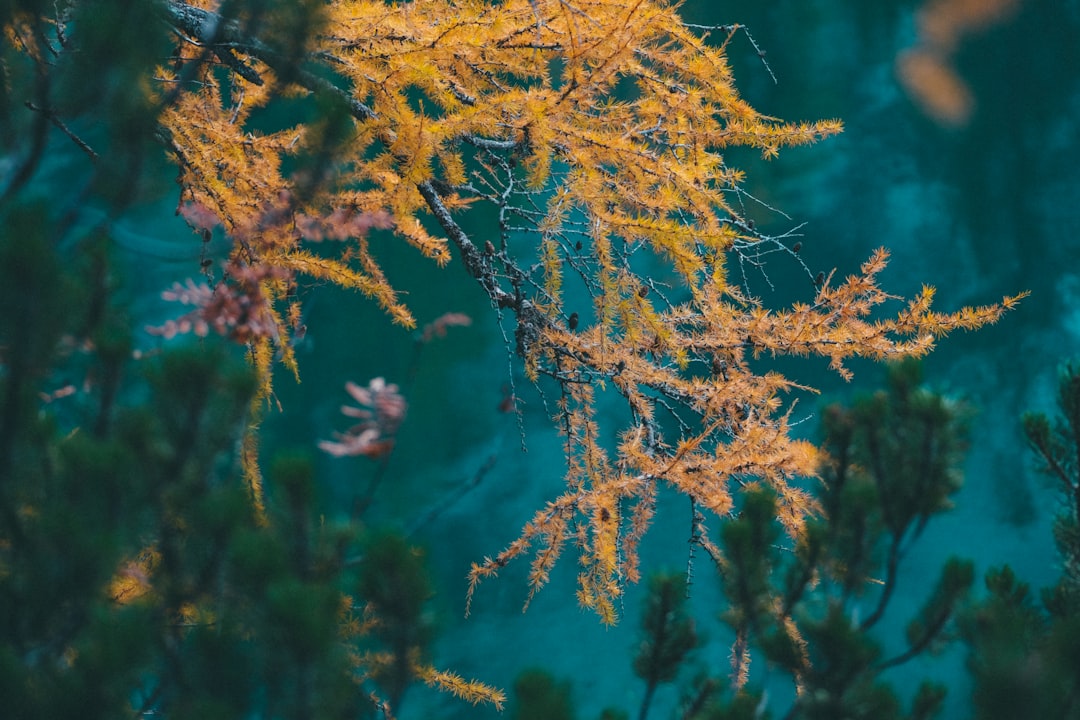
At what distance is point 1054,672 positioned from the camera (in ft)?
1.97

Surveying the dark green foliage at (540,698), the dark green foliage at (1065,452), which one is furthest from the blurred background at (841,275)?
the dark green foliage at (540,698)

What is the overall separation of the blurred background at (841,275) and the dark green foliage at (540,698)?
2.55 m

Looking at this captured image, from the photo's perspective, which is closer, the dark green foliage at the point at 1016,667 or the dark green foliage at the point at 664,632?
the dark green foliage at the point at 1016,667

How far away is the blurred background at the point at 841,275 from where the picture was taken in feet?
10.6

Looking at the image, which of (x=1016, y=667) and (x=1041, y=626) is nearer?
(x=1016, y=667)

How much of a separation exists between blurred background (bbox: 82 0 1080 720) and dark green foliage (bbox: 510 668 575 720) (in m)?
2.55

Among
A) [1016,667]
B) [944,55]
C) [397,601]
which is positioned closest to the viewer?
[1016,667]

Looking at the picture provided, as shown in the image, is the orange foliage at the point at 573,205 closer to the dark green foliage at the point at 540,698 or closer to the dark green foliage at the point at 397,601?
the dark green foliage at the point at 397,601

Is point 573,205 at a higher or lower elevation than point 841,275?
lower

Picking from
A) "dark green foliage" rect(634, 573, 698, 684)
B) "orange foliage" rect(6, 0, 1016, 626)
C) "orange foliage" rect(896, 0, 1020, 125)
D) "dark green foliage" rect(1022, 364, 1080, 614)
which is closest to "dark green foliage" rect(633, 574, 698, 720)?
"dark green foliage" rect(634, 573, 698, 684)

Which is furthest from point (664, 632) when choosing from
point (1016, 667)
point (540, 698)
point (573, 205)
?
point (573, 205)

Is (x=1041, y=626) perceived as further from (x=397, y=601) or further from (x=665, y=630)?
(x=397, y=601)

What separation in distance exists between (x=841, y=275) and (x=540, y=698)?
3023mm

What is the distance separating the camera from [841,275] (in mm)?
3363
